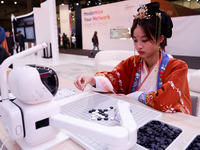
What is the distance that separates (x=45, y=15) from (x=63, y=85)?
777 cm

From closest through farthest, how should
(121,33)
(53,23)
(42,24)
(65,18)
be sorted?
1. (53,23)
2. (42,24)
3. (121,33)
4. (65,18)

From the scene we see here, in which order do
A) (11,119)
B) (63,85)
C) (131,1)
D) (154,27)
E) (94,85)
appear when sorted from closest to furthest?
1. (11,119)
2. (154,27)
3. (94,85)
4. (63,85)
5. (131,1)

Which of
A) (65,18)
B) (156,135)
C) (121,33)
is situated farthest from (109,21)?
(156,135)

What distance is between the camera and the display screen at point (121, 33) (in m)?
8.17

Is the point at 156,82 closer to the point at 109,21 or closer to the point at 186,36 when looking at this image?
the point at 186,36

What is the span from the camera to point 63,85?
4.44 ft

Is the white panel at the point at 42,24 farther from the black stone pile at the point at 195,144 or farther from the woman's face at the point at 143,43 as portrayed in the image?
the black stone pile at the point at 195,144

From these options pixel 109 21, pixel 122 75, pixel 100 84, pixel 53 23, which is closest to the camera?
pixel 100 84

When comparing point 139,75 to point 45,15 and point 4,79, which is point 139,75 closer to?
point 4,79

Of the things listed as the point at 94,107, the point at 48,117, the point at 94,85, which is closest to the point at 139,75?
the point at 94,85

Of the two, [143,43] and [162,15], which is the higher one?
[162,15]

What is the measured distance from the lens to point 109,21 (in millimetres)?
8820

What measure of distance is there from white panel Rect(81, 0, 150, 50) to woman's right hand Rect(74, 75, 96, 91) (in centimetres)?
668

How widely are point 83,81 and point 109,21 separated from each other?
8240mm
